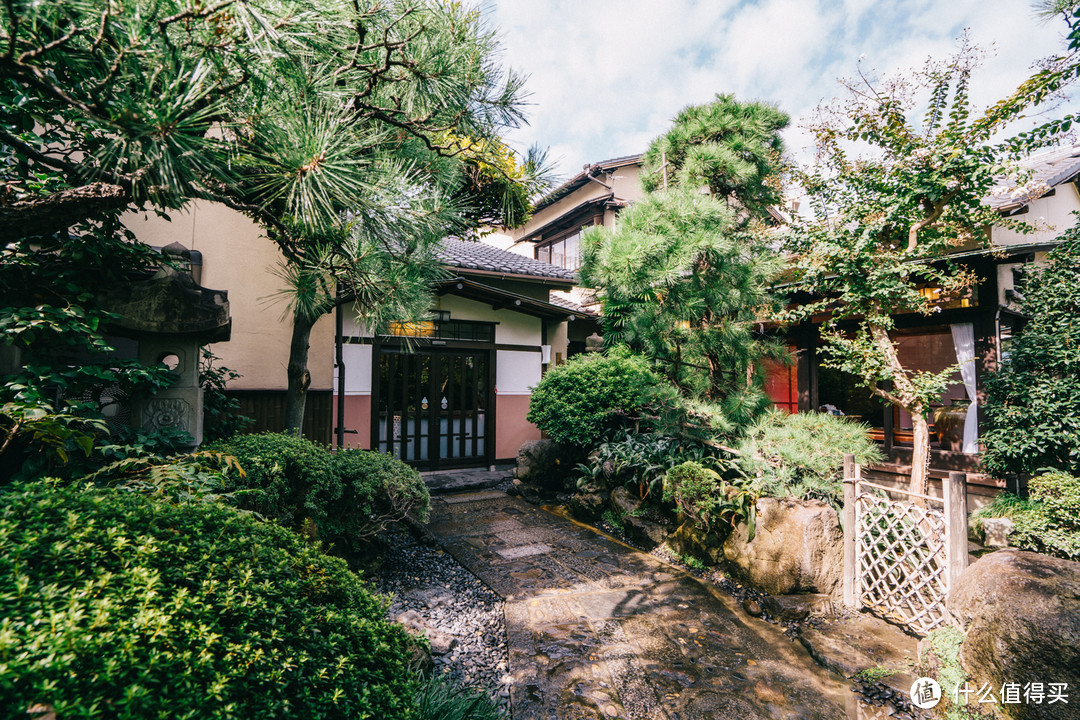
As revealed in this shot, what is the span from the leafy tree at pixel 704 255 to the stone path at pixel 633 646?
2.57 metres

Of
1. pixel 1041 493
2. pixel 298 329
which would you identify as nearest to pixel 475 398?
pixel 298 329

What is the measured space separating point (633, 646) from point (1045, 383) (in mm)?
6314

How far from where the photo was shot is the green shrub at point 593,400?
7.37 m

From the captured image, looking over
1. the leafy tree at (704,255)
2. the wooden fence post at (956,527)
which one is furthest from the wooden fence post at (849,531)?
the leafy tree at (704,255)

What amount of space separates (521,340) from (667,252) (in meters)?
4.79

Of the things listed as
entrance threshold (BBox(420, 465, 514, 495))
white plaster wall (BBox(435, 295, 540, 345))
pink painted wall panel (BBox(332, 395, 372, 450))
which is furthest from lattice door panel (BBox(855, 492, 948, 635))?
pink painted wall panel (BBox(332, 395, 372, 450))

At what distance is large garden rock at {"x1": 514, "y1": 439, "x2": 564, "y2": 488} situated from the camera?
8.09 metres

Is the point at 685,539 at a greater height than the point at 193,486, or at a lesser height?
lesser

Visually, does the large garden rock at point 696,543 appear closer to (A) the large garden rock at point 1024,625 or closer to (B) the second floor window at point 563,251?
(A) the large garden rock at point 1024,625

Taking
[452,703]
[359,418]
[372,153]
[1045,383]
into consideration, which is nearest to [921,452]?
[1045,383]

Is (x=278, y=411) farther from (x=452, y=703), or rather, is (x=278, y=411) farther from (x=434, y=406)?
(x=452, y=703)

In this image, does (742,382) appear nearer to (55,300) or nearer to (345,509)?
(345,509)

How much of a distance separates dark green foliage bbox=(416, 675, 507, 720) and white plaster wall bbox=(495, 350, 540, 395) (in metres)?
7.03

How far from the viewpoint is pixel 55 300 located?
2.85 metres
